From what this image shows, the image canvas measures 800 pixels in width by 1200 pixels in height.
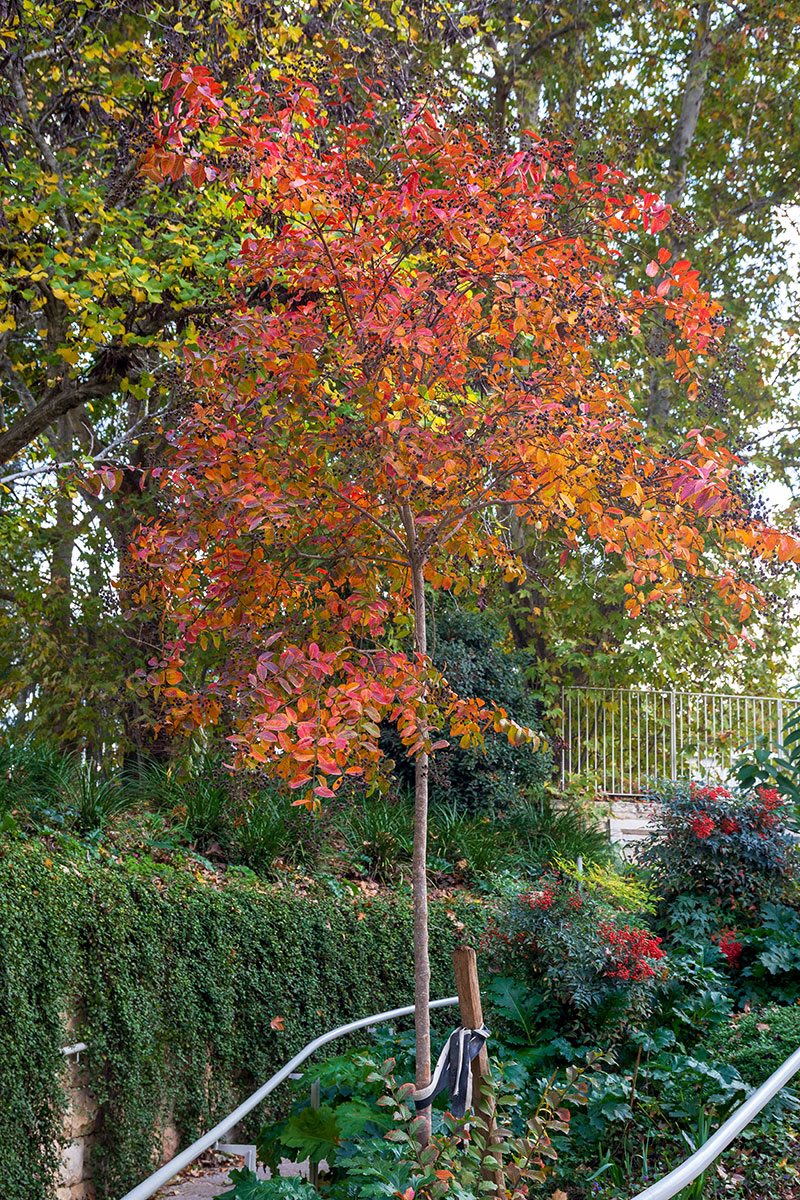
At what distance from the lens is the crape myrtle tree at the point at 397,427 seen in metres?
3.05

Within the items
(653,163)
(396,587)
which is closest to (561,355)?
(396,587)

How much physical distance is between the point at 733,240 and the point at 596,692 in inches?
219

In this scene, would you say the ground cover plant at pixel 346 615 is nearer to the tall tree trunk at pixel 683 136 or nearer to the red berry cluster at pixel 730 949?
the red berry cluster at pixel 730 949

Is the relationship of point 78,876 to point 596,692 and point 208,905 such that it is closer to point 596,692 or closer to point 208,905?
point 208,905

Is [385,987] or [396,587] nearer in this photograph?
[396,587]

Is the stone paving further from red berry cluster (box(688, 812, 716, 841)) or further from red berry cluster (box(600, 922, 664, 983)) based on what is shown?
red berry cluster (box(688, 812, 716, 841))

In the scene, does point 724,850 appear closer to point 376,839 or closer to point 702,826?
point 702,826

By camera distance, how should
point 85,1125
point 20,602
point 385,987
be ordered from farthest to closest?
point 20,602 → point 385,987 → point 85,1125

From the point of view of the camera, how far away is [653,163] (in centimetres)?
1080

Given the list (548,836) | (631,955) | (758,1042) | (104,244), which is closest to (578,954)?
(631,955)

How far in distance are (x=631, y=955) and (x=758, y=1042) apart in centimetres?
67

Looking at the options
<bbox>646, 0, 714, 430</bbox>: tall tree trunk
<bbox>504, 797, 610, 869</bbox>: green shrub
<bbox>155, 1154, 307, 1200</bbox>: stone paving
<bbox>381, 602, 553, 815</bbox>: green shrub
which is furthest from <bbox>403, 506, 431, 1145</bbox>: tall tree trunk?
<bbox>646, 0, 714, 430</bbox>: tall tree trunk

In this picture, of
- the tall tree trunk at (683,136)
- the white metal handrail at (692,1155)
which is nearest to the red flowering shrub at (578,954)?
the white metal handrail at (692,1155)

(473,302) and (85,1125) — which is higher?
(473,302)
